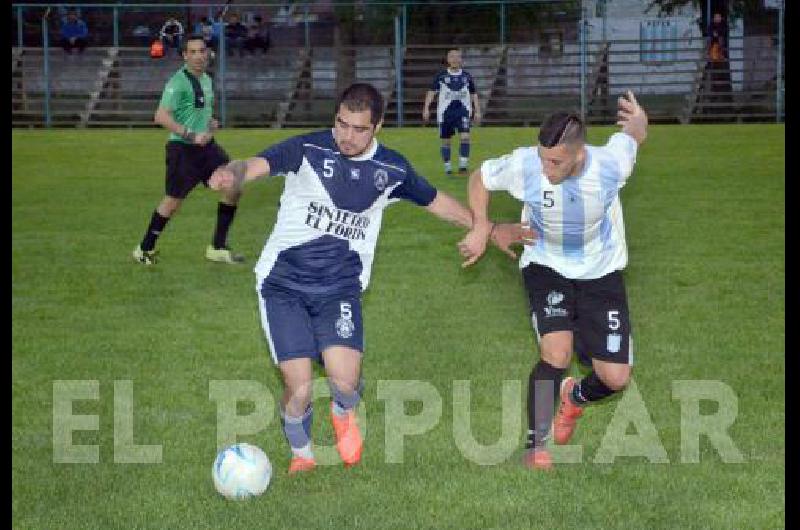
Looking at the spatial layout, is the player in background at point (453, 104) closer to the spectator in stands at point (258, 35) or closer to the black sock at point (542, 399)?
the spectator in stands at point (258, 35)

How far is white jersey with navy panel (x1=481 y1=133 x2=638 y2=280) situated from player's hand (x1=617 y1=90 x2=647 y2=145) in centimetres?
5

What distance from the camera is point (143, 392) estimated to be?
1001cm

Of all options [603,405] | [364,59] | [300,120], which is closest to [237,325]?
[603,405]

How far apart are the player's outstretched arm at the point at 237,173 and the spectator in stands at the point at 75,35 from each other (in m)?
32.4

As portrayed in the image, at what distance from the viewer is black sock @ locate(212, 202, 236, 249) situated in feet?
51.0

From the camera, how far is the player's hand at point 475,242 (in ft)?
25.5

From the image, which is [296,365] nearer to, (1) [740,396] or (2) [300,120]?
(1) [740,396]

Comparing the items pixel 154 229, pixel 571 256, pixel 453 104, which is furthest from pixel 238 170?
pixel 453 104

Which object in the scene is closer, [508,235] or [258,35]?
[508,235]

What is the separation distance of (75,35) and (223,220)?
80.0 ft

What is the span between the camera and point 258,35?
29.7m

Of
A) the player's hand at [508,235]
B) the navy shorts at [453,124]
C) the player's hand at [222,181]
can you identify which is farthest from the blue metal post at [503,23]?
the player's hand at [222,181]

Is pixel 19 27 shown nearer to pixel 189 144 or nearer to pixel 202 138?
pixel 189 144
